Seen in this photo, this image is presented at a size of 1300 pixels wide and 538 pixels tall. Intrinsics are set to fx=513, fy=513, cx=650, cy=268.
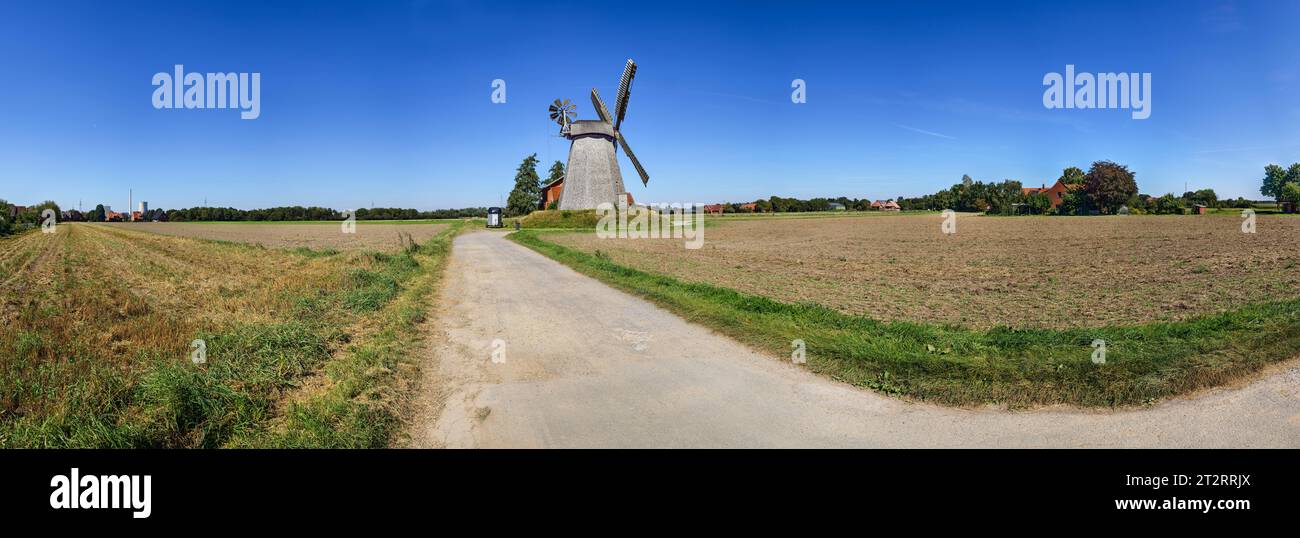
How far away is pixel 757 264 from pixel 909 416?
14832 millimetres

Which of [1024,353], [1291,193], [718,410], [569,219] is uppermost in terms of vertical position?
[1291,193]

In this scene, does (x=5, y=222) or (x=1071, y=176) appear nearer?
(x=5, y=222)

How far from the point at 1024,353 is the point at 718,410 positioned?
4071 millimetres

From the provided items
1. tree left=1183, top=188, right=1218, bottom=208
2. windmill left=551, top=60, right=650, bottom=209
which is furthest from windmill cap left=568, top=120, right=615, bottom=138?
tree left=1183, top=188, right=1218, bottom=208

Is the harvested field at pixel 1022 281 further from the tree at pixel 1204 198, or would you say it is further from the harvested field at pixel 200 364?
the tree at pixel 1204 198

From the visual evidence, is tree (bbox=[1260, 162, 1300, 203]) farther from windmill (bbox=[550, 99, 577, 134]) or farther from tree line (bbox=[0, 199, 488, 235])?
tree line (bbox=[0, 199, 488, 235])

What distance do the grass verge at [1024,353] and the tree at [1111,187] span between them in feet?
317

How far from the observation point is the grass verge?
4.74m

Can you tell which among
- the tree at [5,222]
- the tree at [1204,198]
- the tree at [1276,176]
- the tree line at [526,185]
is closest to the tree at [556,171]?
the tree line at [526,185]

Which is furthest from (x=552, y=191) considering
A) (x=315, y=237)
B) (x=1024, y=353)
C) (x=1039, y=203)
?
(x=1039, y=203)

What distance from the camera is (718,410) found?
178 inches

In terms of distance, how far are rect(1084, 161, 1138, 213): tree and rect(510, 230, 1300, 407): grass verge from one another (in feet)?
317

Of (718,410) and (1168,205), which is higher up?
(1168,205)

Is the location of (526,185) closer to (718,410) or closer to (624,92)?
(624,92)
